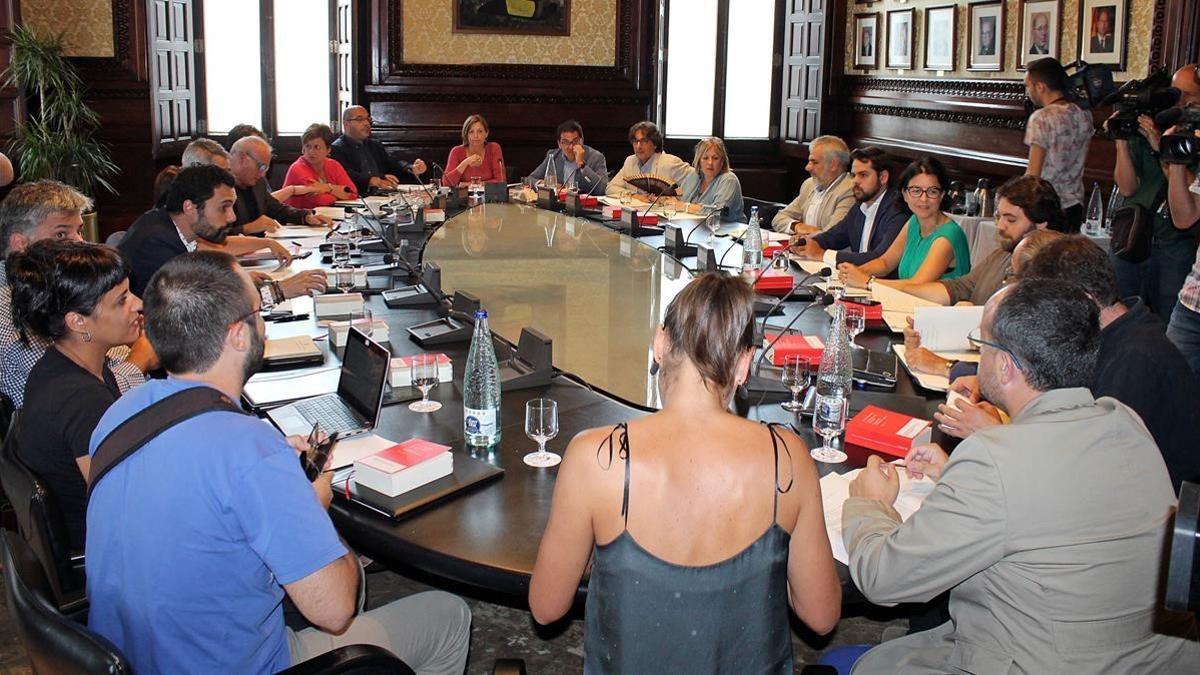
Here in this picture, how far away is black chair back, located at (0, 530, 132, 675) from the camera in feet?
4.90

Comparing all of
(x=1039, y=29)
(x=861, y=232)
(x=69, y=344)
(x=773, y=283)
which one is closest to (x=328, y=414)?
(x=69, y=344)

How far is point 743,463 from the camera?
165cm

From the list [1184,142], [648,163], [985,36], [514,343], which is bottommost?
[514,343]

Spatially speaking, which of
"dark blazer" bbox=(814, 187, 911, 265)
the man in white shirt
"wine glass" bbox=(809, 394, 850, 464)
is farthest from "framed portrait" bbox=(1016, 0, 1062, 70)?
"wine glass" bbox=(809, 394, 850, 464)

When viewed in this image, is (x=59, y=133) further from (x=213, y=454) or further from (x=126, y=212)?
(x=213, y=454)

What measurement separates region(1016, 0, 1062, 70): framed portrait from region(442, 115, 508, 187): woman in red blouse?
3.82 metres

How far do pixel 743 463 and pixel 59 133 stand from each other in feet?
24.3

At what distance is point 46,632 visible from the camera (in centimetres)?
155

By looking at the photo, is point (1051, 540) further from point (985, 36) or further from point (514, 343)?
point (985, 36)

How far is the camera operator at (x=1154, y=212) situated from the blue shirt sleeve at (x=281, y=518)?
3989mm

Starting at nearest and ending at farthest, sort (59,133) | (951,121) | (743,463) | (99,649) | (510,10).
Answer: (99,649)
(743,463)
(59,133)
(951,121)
(510,10)

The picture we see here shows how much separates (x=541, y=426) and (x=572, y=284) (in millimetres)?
2829

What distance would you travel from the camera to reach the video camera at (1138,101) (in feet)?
15.4

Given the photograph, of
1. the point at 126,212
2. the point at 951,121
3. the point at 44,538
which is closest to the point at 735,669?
the point at 44,538
